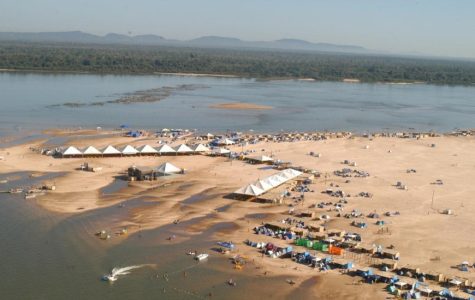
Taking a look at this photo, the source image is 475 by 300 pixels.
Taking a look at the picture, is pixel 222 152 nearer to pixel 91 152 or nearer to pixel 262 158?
pixel 262 158

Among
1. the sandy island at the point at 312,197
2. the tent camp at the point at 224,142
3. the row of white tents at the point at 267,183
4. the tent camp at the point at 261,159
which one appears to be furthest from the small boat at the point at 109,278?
the tent camp at the point at 224,142

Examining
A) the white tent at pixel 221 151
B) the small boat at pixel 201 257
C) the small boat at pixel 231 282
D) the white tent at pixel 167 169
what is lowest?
the small boat at pixel 231 282

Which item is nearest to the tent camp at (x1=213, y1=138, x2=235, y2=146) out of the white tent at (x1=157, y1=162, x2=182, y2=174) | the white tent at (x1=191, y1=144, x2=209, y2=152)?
the white tent at (x1=191, y1=144, x2=209, y2=152)

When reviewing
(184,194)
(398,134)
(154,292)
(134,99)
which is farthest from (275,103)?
(154,292)

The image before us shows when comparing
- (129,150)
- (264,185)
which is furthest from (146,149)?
(264,185)

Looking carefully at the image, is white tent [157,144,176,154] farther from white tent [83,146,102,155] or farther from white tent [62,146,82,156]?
white tent [62,146,82,156]

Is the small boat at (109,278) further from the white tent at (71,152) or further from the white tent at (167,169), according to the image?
the white tent at (71,152)
